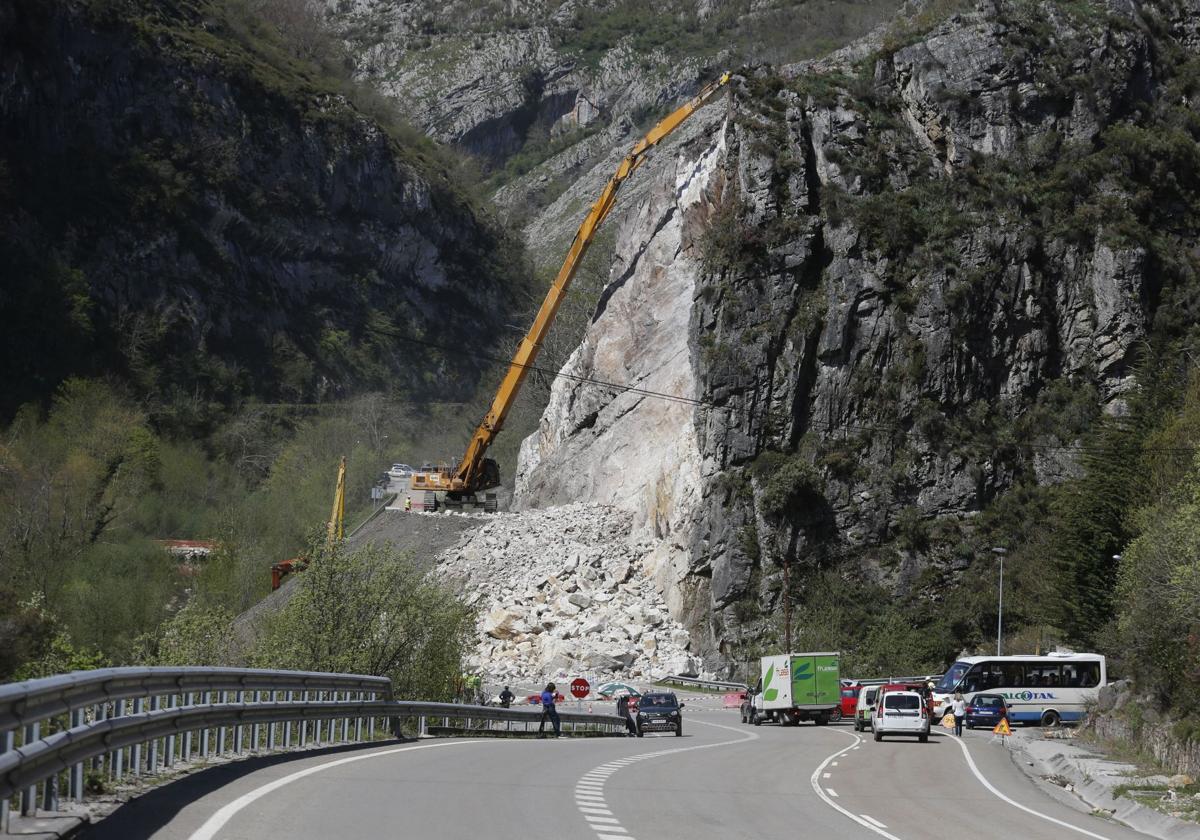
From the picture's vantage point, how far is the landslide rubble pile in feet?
219

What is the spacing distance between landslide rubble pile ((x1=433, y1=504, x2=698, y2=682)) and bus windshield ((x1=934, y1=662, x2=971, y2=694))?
1642 cm

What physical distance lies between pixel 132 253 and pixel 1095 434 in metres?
86.8

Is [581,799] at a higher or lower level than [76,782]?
lower

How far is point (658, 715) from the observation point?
38469mm

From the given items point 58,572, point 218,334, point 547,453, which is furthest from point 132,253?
point 58,572

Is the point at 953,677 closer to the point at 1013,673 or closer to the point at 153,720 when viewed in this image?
the point at 1013,673

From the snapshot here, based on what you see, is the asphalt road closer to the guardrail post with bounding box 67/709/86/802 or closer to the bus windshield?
the guardrail post with bounding box 67/709/86/802

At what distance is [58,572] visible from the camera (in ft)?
209

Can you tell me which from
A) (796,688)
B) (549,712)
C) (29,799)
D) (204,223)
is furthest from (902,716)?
(204,223)

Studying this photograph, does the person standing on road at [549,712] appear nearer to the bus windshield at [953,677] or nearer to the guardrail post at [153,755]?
the guardrail post at [153,755]

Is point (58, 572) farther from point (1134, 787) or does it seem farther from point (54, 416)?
point (1134, 787)

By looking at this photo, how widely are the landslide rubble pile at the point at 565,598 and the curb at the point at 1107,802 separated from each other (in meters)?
38.3

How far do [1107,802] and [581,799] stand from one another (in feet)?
27.8

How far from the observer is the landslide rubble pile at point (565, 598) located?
6662cm
